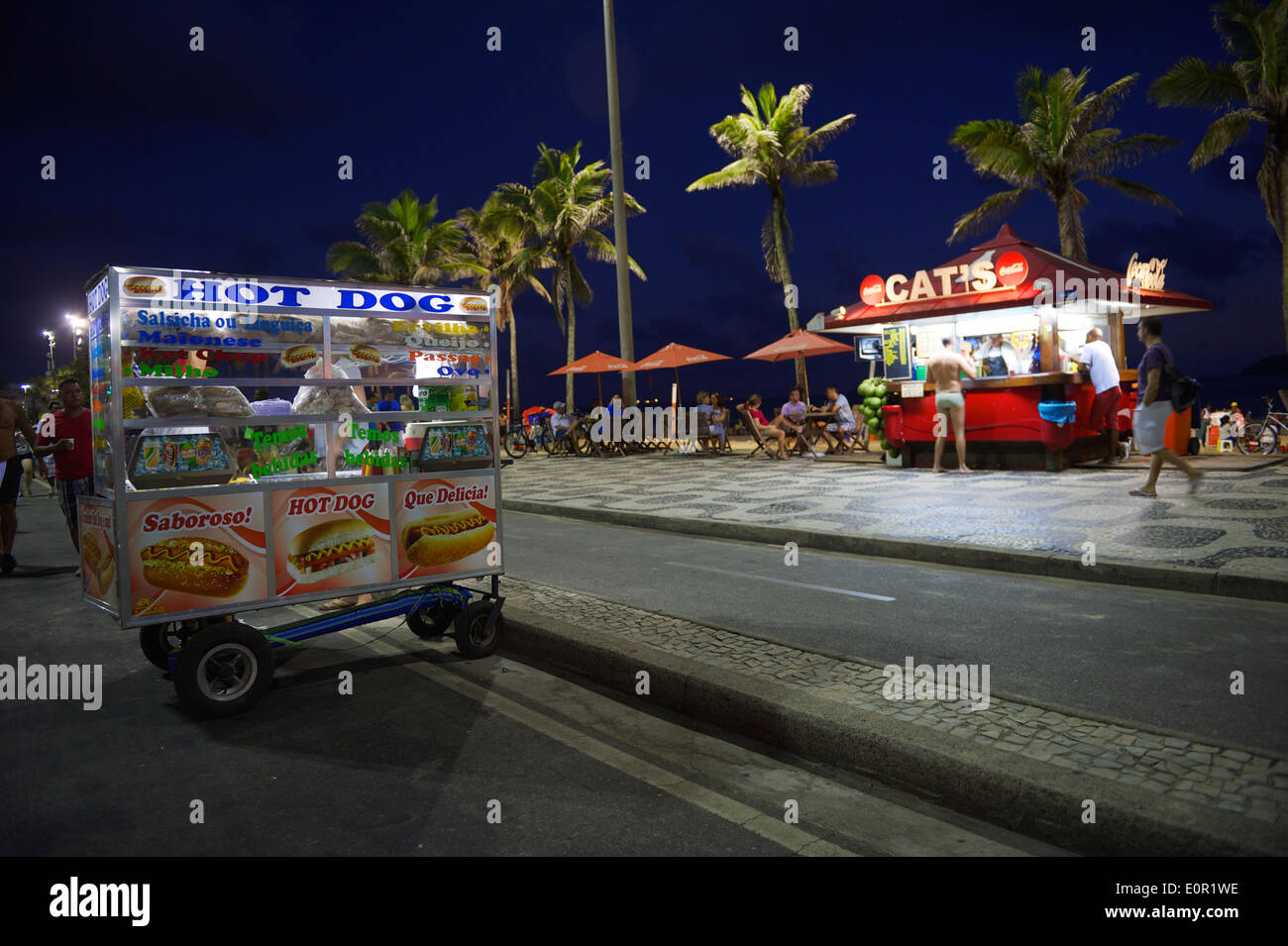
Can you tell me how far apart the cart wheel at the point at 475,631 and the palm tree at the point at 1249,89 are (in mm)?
25932

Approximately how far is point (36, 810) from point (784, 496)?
31.6ft

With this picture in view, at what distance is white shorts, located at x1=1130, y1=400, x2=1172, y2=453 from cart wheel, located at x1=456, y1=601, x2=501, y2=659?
7.69m

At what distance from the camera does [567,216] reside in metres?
34.7

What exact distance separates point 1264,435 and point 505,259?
31.9 metres

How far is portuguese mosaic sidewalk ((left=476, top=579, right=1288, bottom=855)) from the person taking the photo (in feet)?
9.42

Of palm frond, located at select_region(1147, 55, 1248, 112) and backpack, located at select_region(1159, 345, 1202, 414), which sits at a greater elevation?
palm frond, located at select_region(1147, 55, 1248, 112)

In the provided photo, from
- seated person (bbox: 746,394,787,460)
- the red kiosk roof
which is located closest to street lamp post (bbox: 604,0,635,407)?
seated person (bbox: 746,394,787,460)

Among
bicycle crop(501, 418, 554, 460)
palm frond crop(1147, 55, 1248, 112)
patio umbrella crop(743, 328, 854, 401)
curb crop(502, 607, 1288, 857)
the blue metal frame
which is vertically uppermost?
palm frond crop(1147, 55, 1248, 112)

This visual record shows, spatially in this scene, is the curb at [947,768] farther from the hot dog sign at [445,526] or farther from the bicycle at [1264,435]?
the bicycle at [1264,435]

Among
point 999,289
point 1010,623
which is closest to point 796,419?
point 999,289

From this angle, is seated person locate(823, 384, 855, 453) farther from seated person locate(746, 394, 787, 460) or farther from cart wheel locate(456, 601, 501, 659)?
cart wheel locate(456, 601, 501, 659)

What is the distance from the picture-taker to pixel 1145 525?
800cm

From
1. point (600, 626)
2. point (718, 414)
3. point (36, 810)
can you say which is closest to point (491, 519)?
point (600, 626)

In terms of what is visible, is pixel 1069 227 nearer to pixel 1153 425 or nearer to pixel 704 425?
Result: pixel 704 425
